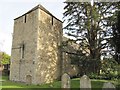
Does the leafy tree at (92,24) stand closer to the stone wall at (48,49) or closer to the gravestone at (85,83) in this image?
the stone wall at (48,49)

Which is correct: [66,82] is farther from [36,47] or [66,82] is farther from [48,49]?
[48,49]

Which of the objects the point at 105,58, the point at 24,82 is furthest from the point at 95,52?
the point at 24,82

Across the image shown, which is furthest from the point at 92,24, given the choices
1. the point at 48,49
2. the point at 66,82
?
the point at 66,82

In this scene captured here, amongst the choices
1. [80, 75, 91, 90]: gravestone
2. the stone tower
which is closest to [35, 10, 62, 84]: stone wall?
the stone tower

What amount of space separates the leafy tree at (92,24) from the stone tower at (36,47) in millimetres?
3088

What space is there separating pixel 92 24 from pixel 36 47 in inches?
348

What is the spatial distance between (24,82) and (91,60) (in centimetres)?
997

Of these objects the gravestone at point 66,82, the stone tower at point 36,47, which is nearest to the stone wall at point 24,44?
the stone tower at point 36,47

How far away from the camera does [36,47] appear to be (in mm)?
26281

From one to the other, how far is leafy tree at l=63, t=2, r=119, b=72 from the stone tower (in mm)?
3088

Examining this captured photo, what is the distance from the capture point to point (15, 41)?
3097cm

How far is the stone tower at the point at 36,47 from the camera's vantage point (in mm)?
26297

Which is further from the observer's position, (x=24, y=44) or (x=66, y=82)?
(x=24, y=44)

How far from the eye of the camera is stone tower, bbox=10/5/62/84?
2630cm
